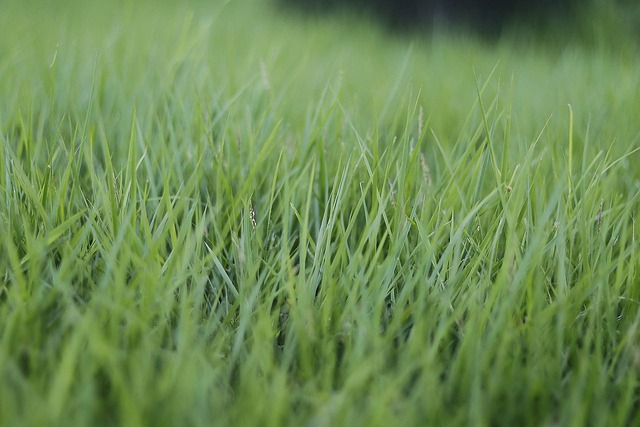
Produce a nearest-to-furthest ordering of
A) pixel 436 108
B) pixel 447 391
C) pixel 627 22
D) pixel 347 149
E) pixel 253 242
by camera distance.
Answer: pixel 447 391 < pixel 253 242 < pixel 347 149 < pixel 436 108 < pixel 627 22

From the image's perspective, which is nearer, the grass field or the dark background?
the grass field

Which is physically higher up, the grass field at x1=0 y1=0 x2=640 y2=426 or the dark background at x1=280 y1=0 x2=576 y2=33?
the dark background at x1=280 y1=0 x2=576 y2=33

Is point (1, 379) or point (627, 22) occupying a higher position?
point (627, 22)

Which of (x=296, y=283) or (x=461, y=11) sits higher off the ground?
(x=461, y=11)

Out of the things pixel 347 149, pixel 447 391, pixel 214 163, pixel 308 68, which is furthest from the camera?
pixel 308 68

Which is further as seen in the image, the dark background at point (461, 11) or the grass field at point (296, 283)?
the dark background at point (461, 11)

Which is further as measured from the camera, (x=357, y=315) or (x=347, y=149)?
(x=347, y=149)

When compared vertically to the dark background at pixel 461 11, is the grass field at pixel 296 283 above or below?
below

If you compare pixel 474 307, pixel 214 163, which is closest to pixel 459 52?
pixel 214 163

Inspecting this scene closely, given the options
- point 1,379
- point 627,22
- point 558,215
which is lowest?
point 1,379

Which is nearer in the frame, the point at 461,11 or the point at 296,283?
the point at 296,283

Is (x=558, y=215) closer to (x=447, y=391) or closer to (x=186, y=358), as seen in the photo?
(x=447, y=391)

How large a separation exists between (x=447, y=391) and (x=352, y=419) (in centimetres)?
14

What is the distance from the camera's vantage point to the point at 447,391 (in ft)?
2.35
